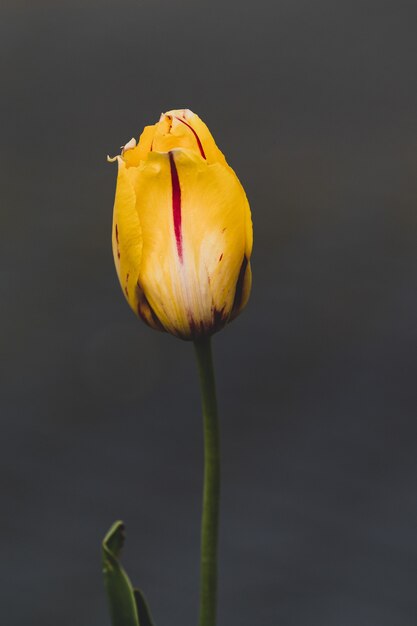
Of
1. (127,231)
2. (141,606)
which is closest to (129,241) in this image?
(127,231)

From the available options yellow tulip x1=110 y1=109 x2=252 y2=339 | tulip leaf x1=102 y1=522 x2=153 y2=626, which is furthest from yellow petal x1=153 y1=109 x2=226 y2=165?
tulip leaf x1=102 y1=522 x2=153 y2=626

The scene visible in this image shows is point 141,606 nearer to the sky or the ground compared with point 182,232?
nearer to the ground

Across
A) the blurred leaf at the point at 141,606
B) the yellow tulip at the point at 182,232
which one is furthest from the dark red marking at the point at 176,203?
the blurred leaf at the point at 141,606

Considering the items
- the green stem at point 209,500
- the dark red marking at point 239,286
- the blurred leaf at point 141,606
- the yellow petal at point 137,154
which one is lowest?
the blurred leaf at point 141,606

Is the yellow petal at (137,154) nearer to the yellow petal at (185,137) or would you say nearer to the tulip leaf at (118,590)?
the yellow petal at (185,137)

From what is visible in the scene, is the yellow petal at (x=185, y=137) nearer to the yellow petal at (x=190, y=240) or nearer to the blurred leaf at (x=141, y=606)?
the yellow petal at (x=190, y=240)

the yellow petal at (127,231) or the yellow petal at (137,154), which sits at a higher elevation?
the yellow petal at (137,154)

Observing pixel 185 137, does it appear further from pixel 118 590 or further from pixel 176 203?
pixel 118 590
